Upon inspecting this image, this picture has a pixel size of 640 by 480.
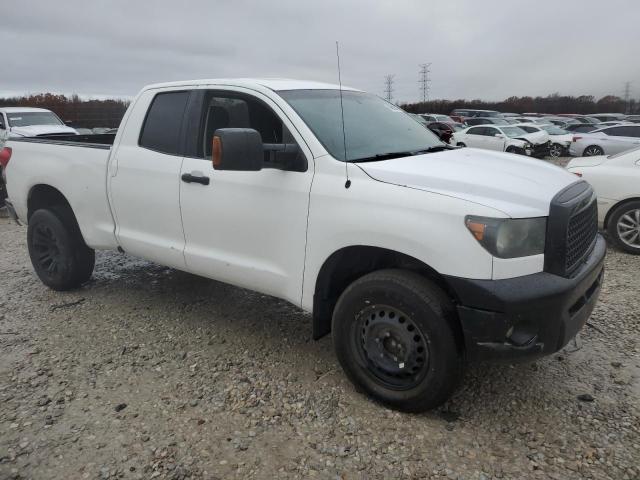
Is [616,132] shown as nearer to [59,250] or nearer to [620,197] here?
[620,197]

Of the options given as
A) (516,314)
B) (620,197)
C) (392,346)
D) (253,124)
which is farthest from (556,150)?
(516,314)

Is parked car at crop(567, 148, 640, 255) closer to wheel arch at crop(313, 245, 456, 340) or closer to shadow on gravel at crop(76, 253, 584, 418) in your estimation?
shadow on gravel at crop(76, 253, 584, 418)

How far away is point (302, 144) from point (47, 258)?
3288mm

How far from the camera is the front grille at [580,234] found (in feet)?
9.05

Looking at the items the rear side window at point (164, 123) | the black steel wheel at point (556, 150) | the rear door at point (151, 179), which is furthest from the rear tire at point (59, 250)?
the black steel wheel at point (556, 150)

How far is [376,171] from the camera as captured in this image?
298 cm

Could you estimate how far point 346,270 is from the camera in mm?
3232

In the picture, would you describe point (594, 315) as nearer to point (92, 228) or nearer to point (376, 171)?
point (376, 171)

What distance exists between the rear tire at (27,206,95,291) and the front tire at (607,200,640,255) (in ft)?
19.7

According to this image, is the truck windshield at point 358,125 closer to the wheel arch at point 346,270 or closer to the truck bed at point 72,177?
the wheel arch at point 346,270

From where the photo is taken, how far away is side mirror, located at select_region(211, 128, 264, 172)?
297 centimetres

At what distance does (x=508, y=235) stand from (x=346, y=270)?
Answer: 40.8 inches

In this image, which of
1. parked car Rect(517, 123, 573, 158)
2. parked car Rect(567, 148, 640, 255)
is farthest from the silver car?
parked car Rect(567, 148, 640, 255)

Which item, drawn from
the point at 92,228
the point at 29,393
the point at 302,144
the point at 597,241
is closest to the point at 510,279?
the point at 597,241
